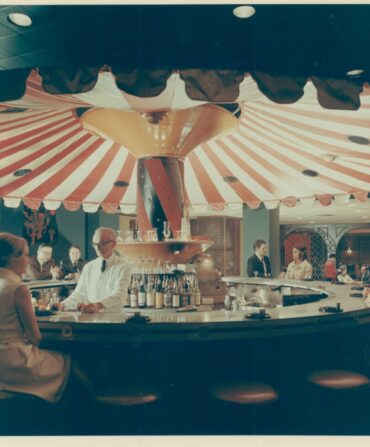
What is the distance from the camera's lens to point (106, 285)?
12.2 ft

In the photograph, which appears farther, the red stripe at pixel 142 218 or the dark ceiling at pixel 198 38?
the red stripe at pixel 142 218

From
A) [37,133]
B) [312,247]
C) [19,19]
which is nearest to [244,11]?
[19,19]

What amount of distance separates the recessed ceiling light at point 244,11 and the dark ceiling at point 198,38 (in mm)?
23

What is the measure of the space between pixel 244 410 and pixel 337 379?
61cm

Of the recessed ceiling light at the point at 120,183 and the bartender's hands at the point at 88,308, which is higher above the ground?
the recessed ceiling light at the point at 120,183

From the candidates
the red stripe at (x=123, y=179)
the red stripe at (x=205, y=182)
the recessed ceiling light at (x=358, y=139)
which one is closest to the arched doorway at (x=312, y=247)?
the red stripe at (x=205, y=182)

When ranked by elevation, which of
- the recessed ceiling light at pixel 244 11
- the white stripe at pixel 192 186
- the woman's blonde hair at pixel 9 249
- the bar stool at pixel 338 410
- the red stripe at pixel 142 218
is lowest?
the bar stool at pixel 338 410

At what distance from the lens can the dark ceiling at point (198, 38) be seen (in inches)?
88.7

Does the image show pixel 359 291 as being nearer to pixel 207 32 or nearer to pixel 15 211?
pixel 207 32

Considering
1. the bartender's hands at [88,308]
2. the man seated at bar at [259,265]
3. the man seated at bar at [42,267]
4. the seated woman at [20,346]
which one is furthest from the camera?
the man seated at bar at [259,265]

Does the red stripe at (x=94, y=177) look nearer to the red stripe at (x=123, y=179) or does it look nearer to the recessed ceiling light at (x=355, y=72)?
the red stripe at (x=123, y=179)

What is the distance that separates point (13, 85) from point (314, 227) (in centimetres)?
2205

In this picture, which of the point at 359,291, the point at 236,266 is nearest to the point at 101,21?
the point at 359,291

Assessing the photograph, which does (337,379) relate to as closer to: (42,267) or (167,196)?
(167,196)
